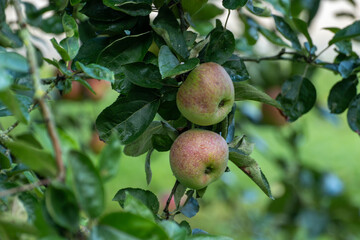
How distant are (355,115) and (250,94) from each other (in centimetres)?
32

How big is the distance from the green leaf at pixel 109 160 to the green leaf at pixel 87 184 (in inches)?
0.5

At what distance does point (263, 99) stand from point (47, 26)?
65 cm

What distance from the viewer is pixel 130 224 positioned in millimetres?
448

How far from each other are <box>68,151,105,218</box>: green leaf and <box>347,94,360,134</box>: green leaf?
0.67 m

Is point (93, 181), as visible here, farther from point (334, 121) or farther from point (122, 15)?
point (334, 121)

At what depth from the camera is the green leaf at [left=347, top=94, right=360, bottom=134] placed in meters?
0.96

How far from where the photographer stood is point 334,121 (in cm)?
177

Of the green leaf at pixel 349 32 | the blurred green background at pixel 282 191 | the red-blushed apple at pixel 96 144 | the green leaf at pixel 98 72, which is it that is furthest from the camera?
the red-blushed apple at pixel 96 144

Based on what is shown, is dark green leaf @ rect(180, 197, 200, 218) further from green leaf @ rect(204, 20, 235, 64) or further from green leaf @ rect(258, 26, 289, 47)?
Answer: green leaf @ rect(258, 26, 289, 47)

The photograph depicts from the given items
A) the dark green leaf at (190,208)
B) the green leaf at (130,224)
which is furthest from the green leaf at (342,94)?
the green leaf at (130,224)

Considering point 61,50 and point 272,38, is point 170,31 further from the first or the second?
point 272,38

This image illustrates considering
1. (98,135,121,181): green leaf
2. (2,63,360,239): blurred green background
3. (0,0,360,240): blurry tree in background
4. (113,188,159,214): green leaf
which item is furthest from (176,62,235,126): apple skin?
(2,63,360,239): blurred green background

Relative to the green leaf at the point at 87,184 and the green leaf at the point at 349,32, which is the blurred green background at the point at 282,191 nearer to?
the green leaf at the point at 349,32

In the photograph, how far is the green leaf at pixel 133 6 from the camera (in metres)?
0.69
